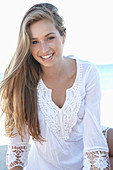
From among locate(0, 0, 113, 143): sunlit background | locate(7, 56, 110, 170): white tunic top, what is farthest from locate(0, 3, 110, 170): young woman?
locate(0, 0, 113, 143): sunlit background

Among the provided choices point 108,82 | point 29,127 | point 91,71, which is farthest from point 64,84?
point 108,82

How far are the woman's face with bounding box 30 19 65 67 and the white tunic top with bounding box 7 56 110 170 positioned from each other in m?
0.19

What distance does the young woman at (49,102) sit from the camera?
1.64 meters

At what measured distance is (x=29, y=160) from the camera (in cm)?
186

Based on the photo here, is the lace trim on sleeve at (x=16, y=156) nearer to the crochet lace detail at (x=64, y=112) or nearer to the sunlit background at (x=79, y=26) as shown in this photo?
the crochet lace detail at (x=64, y=112)

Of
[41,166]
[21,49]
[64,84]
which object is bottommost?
[41,166]

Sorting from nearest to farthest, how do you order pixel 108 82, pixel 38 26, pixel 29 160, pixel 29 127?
1. pixel 38 26
2. pixel 29 127
3. pixel 29 160
4. pixel 108 82

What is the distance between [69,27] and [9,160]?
1400 centimetres

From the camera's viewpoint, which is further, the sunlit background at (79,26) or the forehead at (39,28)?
the sunlit background at (79,26)

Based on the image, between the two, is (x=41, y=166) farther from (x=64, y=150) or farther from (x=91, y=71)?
(x=91, y=71)

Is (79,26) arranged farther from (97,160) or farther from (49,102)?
(97,160)

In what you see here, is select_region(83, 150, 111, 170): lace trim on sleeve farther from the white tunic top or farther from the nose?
the nose

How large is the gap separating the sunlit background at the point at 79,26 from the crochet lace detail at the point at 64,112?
37.7 ft

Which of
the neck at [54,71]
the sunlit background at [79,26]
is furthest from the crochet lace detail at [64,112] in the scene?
the sunlit background at [79,26]
